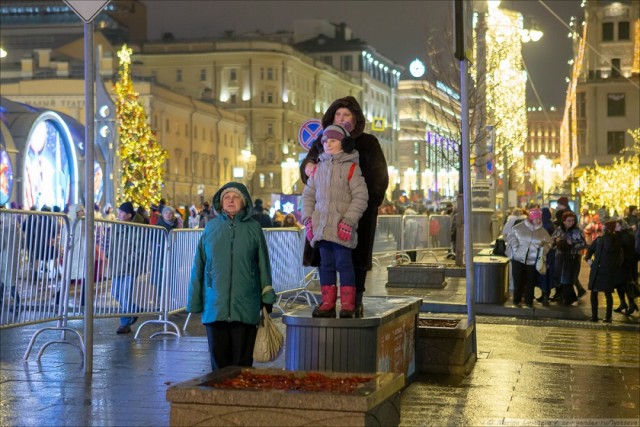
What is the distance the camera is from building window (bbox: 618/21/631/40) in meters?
107

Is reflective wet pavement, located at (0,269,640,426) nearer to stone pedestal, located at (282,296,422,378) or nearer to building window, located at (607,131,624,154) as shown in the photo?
stone pedestal, located at (282,296,422,378)

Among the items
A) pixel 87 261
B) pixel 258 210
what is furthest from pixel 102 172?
pixel 87 261

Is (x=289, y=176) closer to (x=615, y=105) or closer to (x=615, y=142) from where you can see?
(x=615, y=142)

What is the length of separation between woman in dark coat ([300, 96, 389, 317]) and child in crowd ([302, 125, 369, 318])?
243mm

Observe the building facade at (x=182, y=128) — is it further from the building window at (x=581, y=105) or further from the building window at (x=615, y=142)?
the building window at (x=615, y=142)

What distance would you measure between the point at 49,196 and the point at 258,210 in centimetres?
2062

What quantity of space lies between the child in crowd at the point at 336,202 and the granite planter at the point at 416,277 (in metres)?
15.1

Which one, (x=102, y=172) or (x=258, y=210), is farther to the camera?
(x=102, y=172)

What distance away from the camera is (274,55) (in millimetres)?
131750

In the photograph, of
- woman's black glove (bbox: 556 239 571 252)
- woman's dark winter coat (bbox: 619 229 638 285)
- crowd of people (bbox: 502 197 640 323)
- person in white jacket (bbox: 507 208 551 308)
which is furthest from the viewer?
woman's dark winter coat (bbox: 619 229 638 285)

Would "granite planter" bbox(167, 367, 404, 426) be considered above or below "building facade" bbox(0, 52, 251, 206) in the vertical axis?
below

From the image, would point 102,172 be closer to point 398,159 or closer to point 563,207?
point 563,207

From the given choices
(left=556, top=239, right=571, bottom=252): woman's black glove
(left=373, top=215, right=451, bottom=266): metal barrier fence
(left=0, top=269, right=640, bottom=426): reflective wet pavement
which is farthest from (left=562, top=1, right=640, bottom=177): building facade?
(left=0, top=269, right=640, bottom=426): reflective wet pavement

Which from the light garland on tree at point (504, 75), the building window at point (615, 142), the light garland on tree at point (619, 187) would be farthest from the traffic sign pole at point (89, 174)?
the building window at point (615, 142)
